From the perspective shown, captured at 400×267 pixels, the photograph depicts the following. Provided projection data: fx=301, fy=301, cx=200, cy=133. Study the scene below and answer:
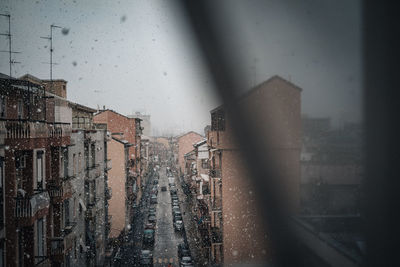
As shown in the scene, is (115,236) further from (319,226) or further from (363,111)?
(363,111)

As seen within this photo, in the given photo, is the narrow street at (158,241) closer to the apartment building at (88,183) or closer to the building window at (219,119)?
the apartment building at (88,183)

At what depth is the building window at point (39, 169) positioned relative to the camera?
339cm

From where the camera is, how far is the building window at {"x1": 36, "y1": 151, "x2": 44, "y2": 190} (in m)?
3.39

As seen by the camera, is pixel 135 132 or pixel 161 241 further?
pixel 135 132

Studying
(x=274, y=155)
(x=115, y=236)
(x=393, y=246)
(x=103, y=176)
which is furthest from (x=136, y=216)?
(x=393, y=246)

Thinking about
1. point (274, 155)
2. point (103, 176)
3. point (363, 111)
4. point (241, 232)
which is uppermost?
point (363, 111)

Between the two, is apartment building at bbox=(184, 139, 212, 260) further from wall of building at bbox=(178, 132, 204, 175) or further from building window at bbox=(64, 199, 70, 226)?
wall of building at bbox=(178, 132, 204, 175)

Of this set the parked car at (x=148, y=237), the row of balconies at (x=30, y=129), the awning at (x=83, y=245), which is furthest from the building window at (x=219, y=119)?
the parked car at (x=148, y=237)

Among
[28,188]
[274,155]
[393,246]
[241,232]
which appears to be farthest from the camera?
[241,232]

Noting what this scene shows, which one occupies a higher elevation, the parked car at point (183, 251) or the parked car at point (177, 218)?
the parked car at point (177, 218)

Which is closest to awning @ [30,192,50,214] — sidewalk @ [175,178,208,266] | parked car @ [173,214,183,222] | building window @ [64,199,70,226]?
building window @ [64,199,70,226]

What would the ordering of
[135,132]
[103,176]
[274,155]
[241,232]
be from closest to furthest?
[274,155], [241,232], [103,176], [135,132]

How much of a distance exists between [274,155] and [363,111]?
779 mm

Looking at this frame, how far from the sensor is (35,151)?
3.26 metres
